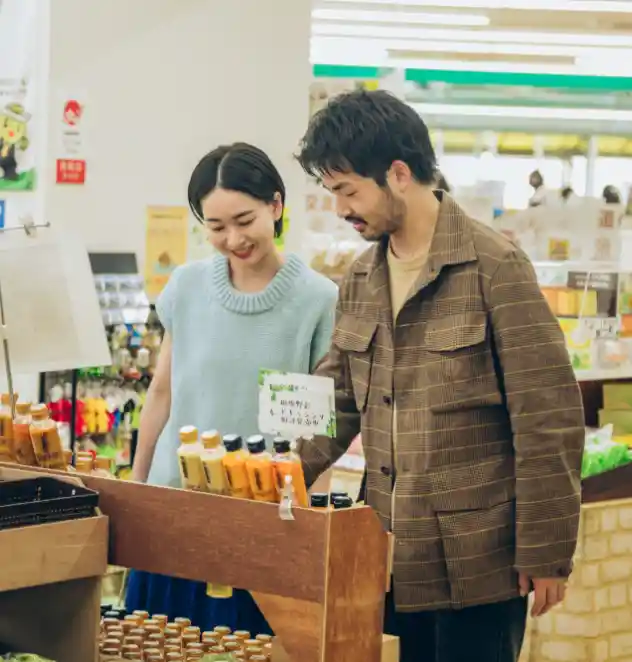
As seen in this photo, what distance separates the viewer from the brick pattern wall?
455cm

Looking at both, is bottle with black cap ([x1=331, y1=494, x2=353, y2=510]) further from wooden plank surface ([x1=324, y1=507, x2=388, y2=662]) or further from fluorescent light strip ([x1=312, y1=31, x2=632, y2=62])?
fluorescent light strip ([x1=312, y1=31, x2=632, y2=62])

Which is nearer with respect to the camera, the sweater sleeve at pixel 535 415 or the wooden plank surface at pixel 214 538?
the wooden plank surface at pixel 214 538

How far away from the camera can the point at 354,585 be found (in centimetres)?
208

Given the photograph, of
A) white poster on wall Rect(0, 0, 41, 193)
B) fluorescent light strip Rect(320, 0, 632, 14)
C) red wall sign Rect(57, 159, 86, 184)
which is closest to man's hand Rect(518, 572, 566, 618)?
red wall sign Rect(57, 159, 86, 184)

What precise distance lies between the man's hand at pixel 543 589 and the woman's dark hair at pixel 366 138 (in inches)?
34.4

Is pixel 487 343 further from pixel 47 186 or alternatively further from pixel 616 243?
pixel 616 243

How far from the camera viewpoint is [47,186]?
5.13 meters

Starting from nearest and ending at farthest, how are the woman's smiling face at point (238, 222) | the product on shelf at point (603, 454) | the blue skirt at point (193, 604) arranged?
the blue skirt at point (193, 604)
the woman's smiling face at point (238, 222)
the product on shelf at point (603, 454)

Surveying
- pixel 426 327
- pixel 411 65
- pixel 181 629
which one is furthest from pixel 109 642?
pixel 411 65

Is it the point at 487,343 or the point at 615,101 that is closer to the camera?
the point at 487,343

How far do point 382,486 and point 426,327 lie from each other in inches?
14.2

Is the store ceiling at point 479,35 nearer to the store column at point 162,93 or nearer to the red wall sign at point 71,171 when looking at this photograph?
the store column at point 162,93

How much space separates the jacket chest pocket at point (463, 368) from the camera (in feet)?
8.21

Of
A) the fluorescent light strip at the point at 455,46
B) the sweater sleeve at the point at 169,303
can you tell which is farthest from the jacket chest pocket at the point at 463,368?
the fluorescent light strip at the point at 455,46
